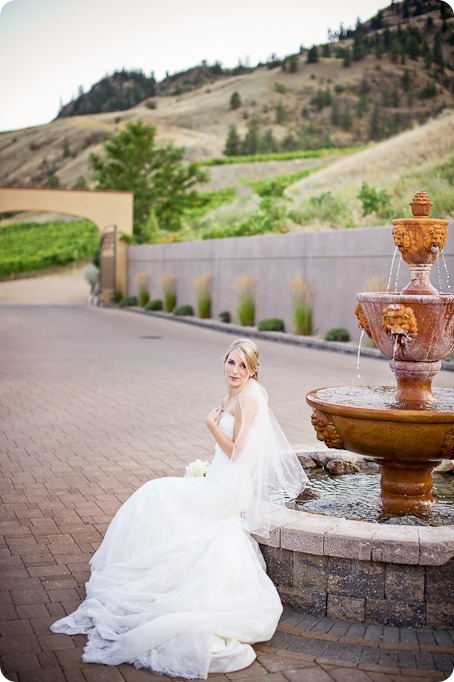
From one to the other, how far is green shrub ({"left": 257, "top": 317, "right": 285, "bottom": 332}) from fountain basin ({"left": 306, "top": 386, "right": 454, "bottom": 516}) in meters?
14.6

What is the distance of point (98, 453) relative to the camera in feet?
26.6

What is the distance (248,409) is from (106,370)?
9.71 meters

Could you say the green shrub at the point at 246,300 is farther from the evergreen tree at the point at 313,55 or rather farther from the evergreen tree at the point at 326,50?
the evergreen tree at the point at 313,55

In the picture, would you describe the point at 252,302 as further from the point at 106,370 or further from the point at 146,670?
the point at 146,670

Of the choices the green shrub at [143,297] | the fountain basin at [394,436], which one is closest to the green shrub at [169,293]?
the green shrub at [143,297]

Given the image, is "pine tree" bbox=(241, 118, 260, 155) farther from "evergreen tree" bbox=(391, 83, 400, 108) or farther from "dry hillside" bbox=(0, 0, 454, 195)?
"evergreen tree" bbox=(391, 83, 400, 108)

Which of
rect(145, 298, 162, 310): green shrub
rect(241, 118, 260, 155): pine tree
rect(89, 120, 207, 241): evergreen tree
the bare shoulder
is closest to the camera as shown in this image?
the bare shoulder

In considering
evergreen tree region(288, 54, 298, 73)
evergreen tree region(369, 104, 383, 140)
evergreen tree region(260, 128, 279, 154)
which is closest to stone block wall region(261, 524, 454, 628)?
evergreen tree region(369, 104, 383, 140)

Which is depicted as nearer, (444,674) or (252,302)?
(444,674)

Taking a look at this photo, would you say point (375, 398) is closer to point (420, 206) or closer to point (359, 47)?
point (420, 206)

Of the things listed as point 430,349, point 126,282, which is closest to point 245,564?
point 430,349

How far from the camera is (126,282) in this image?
1378 inches

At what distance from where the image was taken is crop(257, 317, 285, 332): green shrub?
20.7m

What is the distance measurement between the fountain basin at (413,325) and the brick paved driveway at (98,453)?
1.87 meters
